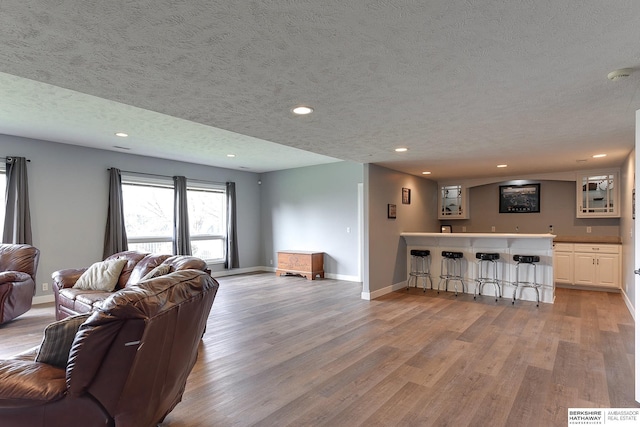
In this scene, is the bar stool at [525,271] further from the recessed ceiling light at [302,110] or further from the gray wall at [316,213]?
the recessed ceiling light at [302,110]

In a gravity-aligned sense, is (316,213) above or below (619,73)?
below

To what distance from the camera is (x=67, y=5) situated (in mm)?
1529

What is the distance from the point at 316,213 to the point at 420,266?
2696 mm

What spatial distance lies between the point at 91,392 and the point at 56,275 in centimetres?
364

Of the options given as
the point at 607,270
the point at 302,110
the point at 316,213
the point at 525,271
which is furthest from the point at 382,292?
the point at 607,270

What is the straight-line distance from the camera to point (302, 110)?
3.03 m

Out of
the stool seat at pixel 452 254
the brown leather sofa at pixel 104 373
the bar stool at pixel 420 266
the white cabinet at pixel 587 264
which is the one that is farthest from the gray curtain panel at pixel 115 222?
the white cabinet at pixel 587 264

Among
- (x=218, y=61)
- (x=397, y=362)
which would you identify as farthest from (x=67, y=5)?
(x=397, y=362)

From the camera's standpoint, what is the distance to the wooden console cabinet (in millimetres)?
7633

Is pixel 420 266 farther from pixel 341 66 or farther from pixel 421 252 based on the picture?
pixel 341 66

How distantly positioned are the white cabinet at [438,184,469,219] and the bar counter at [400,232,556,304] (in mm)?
1958
